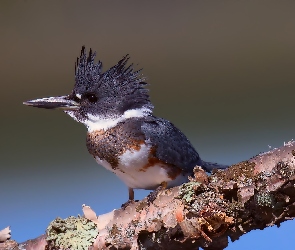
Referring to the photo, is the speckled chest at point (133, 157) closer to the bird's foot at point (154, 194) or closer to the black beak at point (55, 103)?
the bird's foot at point (154, 194)

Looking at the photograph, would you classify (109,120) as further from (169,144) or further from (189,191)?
(189,191)

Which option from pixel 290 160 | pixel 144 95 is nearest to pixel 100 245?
pixel 290 160

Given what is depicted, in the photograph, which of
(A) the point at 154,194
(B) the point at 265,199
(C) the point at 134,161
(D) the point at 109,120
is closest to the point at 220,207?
(B) the point at 265,199

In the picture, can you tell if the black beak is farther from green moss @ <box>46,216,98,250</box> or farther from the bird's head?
green moss @ <box>46,216,98,250</box>

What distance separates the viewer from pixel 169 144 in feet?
5.12

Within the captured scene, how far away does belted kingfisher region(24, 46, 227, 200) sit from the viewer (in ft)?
4.98

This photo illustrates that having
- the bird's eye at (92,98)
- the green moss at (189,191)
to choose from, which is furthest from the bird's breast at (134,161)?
the green moss at (189,191)

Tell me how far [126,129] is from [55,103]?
0.22m

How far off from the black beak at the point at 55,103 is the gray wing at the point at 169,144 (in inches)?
9.0

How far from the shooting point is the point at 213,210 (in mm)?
1048

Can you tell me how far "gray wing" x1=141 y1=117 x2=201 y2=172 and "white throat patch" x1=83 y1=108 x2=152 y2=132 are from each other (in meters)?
0.05

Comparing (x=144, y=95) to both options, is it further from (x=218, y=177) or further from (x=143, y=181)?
(x=218, y=177)

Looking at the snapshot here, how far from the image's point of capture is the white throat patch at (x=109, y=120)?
163 cm

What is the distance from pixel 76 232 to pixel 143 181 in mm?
329
